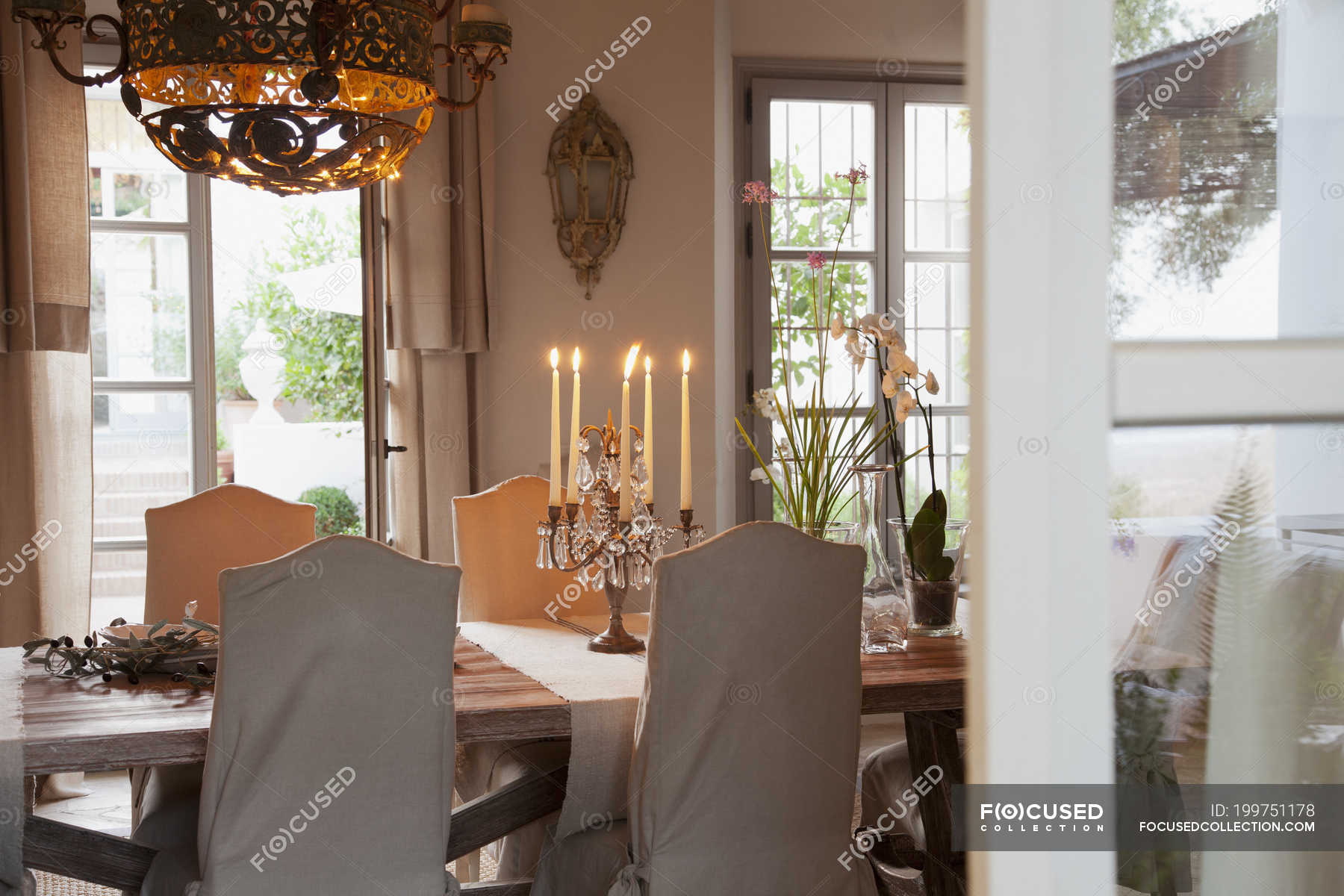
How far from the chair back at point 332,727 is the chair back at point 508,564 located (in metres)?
1.09

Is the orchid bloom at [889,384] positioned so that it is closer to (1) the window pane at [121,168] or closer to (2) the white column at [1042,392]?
(2) the white column at [1042,392]

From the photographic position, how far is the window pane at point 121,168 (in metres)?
3.77

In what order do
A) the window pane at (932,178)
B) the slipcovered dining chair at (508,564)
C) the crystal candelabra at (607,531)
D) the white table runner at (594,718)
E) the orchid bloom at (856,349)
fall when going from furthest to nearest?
the window pane at (932,178) < the slipcovered dining chair at (508,564) < the orchid bloom at (856,349) < the crystal candelabra at (607,531) < the white table runner at (594,718)

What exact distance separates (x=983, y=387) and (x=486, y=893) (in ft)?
6.39

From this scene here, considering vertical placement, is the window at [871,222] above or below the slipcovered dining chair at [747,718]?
above

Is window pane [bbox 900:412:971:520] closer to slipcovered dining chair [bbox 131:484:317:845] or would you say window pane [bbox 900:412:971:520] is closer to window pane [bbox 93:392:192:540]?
slipcovered dining chair [bbox 131:484:317:845]

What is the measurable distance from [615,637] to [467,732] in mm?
557

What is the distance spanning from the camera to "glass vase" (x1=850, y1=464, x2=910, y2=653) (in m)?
2.18

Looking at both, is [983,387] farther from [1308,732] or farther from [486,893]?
[486,893]

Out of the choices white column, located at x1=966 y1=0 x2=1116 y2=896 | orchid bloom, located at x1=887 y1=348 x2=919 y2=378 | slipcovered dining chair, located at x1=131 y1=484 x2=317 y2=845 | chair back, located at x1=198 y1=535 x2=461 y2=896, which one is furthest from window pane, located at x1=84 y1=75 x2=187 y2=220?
white column, located at x1=966 y1=0 x2=1116 y2=896

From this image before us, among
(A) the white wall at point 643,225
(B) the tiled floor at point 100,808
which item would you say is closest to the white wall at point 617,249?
(A) the white wall at point 643,225

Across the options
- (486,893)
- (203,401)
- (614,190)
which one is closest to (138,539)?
(203,401)

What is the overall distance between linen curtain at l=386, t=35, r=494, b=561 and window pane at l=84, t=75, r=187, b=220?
789 mm

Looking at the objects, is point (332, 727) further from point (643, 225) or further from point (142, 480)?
point (643, 225)
